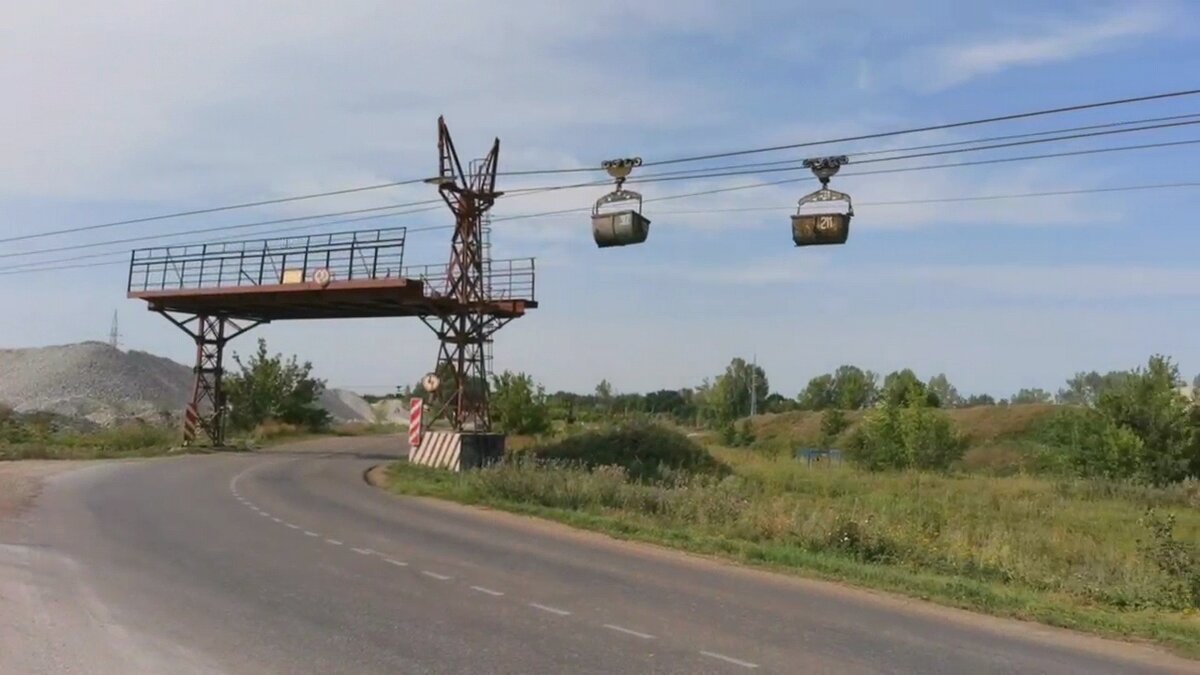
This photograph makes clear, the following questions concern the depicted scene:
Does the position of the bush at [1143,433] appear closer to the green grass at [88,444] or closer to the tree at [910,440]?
the tree at [910,440]

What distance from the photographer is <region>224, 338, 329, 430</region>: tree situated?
59.7 metres

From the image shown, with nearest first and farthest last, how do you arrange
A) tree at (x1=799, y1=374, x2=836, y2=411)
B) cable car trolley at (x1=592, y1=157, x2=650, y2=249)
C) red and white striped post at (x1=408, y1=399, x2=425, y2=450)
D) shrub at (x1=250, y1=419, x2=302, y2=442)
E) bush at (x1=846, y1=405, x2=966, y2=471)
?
cable car trolley at (x1=592, y1=157, x2=650, y2=249)
red and white striped post at (x1=408, y1=399, x2=425, y2=450)
bush at (x1=846, y1=405, x2=966, y2=471)
shrub at (x1=250, y1=419, x2=302, y2=442)
tree at (x1=799, y1=374, x2=836, y2=411)

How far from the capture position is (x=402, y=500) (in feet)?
80.0

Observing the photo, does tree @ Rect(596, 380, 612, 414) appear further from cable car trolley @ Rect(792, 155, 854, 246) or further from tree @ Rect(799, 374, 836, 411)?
cable car trolley @ Rect(792, 155, 854, 246)

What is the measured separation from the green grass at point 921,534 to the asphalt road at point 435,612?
2.84 ft

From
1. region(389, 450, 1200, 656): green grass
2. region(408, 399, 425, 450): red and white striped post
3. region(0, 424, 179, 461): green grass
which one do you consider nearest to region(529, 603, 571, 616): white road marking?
region(389, 450, 1200, 656): green grass

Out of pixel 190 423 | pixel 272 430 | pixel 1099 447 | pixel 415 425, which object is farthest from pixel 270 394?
pixel 1099 447

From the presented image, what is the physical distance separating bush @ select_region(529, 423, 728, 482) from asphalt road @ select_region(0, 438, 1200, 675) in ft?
66.0

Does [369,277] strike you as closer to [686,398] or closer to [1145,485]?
[1145,485]

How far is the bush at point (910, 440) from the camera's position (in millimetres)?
54031

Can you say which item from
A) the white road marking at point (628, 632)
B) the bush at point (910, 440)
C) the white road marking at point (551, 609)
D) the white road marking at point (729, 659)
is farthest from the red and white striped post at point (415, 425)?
the white road marking at point (729, 659)

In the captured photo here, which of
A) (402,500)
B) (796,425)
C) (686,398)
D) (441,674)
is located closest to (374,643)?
Result: (441,674)

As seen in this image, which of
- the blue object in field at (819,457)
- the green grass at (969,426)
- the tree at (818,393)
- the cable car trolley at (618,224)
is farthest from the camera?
the tree at (818,393)

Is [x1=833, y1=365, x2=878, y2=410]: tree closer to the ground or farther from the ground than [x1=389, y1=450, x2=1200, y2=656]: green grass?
farther from the ground
